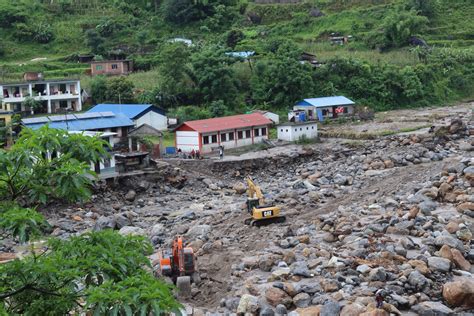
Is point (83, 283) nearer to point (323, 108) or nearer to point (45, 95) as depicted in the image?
point (45, 95)

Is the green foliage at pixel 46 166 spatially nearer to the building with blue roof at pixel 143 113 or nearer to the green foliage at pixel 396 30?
the building with blue roof at pixel 143 113

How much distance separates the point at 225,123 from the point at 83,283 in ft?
107

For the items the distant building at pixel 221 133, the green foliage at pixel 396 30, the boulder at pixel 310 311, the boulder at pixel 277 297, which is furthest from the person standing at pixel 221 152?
the green foliage at pixel 396 30

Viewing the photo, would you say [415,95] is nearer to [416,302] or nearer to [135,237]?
[416,302]

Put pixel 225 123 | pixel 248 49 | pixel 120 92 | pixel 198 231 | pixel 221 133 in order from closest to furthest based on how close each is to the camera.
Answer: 1. pixel 198 231
2. pixel 221 133
3. pixel 225 123
4. pixel 120 92
5. pixel 248 49

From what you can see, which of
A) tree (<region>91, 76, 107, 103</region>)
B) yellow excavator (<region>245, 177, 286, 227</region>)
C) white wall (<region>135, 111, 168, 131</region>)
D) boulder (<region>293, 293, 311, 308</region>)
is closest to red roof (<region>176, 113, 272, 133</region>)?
white wall (<region>135, 111, 168, 131</region>)

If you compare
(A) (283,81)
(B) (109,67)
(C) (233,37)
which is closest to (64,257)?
(A) (283,81)

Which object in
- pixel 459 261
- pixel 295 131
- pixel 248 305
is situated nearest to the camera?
pixel 248 305

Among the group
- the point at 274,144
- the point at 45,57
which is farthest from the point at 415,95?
the point at 45,57

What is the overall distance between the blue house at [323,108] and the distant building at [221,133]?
Answer: 610 centimetres

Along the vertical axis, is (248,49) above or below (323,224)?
above

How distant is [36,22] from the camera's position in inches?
2694

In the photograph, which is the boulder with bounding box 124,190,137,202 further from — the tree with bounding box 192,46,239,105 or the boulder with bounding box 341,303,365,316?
the boulder with bounding box 341,303,365,316

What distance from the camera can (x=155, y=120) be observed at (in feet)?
138
